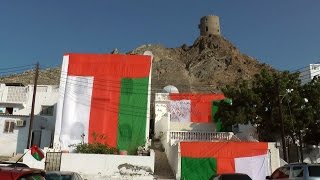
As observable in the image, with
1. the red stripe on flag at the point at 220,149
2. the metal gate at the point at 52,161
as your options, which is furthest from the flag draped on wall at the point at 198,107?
the metal gate at the point at 52,161

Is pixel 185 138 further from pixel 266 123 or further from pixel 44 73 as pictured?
pixel 44 73

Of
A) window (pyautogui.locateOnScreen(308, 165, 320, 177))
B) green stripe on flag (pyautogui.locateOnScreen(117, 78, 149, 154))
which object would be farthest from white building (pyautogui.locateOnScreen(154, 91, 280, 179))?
window (pyautogui.locateOnScreen(308, 165, 320, 177))

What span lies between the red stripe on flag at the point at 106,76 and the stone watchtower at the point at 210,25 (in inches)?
3128

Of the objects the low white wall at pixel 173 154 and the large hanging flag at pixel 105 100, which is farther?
the large hanging flag at pixel 105 100

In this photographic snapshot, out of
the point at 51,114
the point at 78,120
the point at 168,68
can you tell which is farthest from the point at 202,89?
the point at 78,120

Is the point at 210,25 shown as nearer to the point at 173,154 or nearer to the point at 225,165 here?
the point at 173,154

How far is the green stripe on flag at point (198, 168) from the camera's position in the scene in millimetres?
28675

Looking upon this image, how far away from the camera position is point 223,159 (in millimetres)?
→ 29094

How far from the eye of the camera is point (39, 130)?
126 feet

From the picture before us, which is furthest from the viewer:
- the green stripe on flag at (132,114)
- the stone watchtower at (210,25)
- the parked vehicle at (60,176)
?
the stone watchtower at (210,25)

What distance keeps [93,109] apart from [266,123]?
14345mm

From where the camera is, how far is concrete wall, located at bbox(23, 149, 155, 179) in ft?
93.6

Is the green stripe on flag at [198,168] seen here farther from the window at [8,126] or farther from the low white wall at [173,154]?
the window at [8,126]

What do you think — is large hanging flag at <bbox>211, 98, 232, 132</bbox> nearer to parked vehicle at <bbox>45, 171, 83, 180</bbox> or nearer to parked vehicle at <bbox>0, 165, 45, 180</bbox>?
parked vehicle at <bbox>45, 171, 83, 180</bbox>
